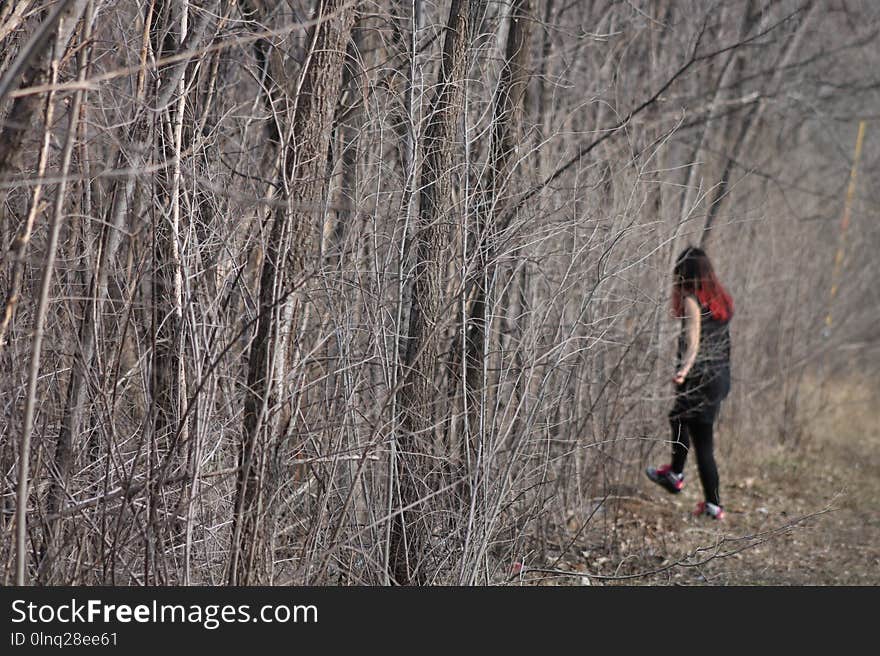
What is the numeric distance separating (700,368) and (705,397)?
0.52m

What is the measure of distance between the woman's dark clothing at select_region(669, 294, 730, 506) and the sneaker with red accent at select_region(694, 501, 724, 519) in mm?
41

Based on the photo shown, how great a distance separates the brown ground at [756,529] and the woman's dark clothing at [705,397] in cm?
43

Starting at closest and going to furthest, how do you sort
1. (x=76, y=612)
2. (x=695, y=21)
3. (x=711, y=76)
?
(x=76, y=612) < (x=695, y=21) < (x=711, y=76)

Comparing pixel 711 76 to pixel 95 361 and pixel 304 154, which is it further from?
pixel 95 361

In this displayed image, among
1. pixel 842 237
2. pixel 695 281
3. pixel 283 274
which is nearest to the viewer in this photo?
pixel 283 274

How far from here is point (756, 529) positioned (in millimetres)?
8047

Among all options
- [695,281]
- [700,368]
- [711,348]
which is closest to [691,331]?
[695,281]

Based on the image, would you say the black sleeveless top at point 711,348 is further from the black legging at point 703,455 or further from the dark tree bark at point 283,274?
the dark tree bark at point 283,274

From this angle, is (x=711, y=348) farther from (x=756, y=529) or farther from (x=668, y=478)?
(x=756, y=529)

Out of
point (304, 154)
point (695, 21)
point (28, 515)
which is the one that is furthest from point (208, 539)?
point (695, 21)

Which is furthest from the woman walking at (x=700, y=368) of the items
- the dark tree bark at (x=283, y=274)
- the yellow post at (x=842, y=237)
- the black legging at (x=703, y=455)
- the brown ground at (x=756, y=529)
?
the yellow post at (x=842, y=237)

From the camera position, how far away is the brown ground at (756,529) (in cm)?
650

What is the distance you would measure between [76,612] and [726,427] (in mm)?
8185

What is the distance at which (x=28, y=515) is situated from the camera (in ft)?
13.7
